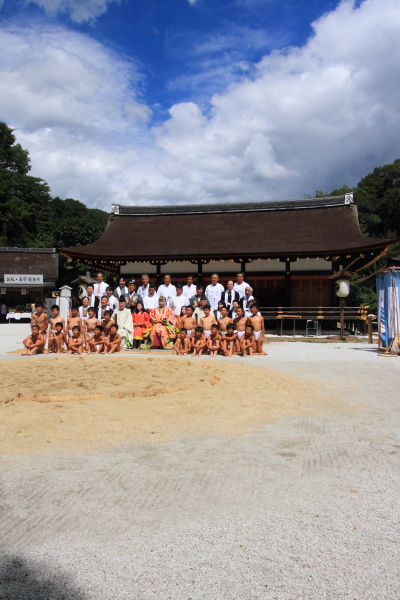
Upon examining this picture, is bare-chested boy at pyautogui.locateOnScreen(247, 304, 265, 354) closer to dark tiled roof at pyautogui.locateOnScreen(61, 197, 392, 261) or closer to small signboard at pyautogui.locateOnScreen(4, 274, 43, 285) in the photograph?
dark tiled roof at pyautogui.locateOnScreen(61, 197, 392, 261)

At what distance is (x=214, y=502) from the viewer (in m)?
2.32

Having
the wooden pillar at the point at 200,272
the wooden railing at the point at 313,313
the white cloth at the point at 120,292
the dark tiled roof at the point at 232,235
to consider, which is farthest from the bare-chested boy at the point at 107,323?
the wooden pillar at the point at 200,272

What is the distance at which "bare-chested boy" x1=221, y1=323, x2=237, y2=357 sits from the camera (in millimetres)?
8609

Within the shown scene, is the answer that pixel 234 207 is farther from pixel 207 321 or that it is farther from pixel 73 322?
pixel 73 322

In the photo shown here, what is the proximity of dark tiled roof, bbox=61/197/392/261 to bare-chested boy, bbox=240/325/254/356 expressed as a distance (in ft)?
19.2

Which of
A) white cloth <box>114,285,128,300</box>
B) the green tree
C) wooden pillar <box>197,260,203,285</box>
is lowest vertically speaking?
white cloth <box>114,285,128,300</box>

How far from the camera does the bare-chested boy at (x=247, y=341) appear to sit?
870 centimetres

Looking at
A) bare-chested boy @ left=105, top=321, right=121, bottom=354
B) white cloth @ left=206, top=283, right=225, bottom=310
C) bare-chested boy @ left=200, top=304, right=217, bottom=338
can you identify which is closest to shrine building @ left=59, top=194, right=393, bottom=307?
white cloth @ left=206, top=283, right=225, bottom=310

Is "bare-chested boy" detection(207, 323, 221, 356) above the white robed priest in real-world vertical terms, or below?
below

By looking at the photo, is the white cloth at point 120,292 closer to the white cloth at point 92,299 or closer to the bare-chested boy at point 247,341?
the white cloth at point 92,299

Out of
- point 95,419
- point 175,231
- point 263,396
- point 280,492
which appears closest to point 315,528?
point 280,492

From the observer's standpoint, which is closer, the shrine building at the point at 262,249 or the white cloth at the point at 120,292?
the white cloth at the point at 120,292

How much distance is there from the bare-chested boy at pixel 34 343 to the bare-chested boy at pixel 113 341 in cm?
133

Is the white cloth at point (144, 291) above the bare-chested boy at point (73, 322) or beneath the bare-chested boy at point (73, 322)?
above
